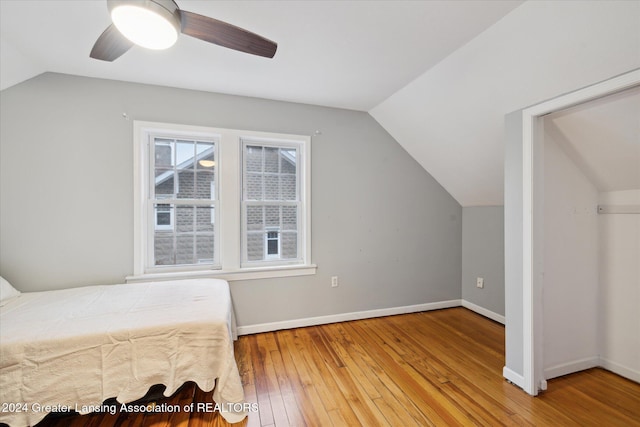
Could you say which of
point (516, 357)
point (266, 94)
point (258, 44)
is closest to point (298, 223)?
point (266, 94)

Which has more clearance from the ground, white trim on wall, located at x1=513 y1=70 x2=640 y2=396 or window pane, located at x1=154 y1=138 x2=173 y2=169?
window pane, located at x1=154 y1=138 x2=173 y2=169

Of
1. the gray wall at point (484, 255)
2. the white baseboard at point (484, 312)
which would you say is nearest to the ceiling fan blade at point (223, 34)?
the gray wall at point (484, 255)

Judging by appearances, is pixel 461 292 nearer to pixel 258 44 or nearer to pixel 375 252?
pixel 375 252

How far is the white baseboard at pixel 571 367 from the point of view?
6.63 feet

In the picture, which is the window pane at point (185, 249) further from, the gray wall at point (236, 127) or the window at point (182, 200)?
the gray wall at point (236, 127)

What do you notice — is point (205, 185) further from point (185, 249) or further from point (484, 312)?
point (484, 312)

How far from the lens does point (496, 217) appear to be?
10.3 ft

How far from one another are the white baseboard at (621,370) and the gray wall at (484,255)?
3.05 ft

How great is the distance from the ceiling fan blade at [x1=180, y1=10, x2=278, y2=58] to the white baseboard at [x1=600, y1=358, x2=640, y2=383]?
11.1 ft

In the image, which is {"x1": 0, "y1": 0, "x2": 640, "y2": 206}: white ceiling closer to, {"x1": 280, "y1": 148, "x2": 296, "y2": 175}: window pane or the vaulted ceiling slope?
the vaulted ceiling slope

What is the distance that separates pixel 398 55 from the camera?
6.64 feet

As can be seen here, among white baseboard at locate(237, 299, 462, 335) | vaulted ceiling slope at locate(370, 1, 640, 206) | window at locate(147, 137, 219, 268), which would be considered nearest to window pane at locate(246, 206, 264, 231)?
window at locate(147, 137, 219, 268)

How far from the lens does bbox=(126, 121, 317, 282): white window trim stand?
2.45 metres

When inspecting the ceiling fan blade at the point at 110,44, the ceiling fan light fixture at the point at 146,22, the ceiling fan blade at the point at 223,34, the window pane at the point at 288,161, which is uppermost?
the ceiling fan blade at the point at 110,44
